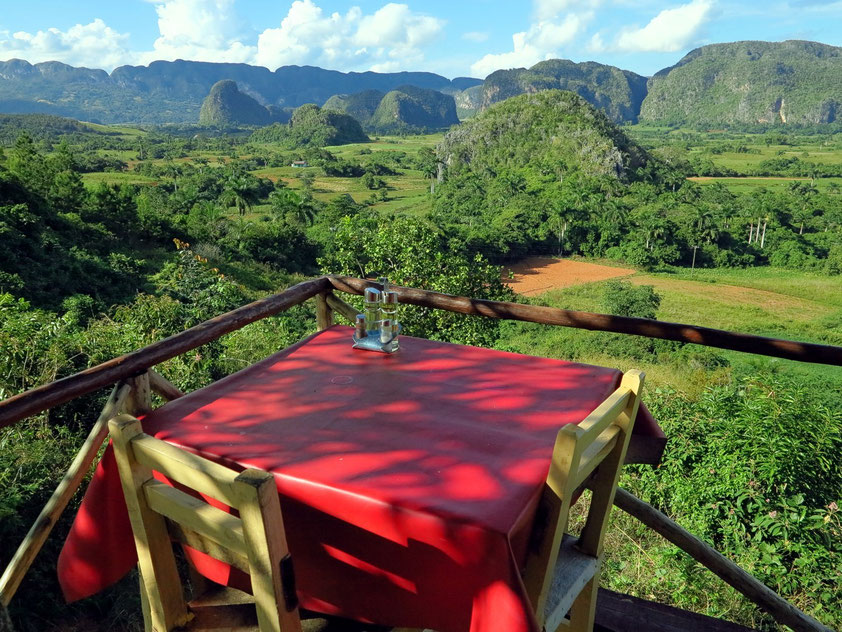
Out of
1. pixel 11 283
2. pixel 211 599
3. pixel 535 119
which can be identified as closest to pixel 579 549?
pixel 211 599

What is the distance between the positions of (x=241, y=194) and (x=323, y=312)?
37751 mm

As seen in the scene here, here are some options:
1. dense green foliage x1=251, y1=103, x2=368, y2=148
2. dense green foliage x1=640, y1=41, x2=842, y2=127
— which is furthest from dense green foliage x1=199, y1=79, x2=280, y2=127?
dense green foliage x1=640, y1=41, x2=842, y2=127

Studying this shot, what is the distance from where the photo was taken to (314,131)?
9525 centimetres

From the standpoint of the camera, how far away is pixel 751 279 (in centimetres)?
3347

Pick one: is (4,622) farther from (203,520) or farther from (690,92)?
(690,92)

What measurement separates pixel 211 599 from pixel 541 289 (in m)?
29.7

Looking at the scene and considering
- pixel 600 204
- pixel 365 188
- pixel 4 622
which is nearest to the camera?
pixel 4 622

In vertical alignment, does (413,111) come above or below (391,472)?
above

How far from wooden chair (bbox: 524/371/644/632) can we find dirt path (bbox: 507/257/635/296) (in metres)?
28.1

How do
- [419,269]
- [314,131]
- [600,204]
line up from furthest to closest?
[314,131] < [600,204] < [419,269]

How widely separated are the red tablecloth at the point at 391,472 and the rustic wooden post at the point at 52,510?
120 mm

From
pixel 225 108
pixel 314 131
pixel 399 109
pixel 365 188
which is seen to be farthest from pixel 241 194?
pixel 225 108

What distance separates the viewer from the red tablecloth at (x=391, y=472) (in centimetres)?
89

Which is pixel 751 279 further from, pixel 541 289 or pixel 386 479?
pixel 386 479
